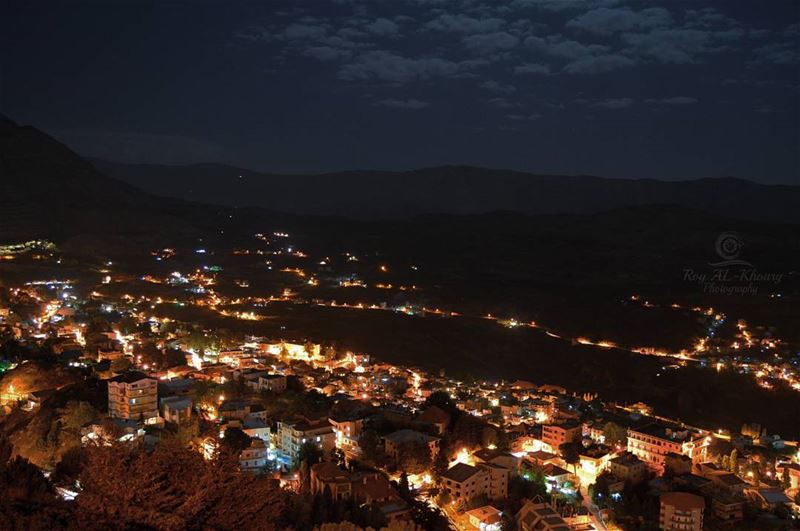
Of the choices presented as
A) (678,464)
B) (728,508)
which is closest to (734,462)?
(678,464)

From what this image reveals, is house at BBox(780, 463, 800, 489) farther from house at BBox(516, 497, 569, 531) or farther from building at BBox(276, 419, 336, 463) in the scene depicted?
building at BBox(276, 419, 336, 463)

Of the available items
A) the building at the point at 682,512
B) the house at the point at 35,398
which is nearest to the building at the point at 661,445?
the building at the point at 682,512

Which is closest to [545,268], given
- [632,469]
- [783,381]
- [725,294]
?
[725,294]

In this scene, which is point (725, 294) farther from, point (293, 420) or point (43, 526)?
point (43, 526)

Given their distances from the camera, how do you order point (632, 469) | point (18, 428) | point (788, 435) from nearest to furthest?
point (18, 428) → point (632, 469) → point (788, 435)

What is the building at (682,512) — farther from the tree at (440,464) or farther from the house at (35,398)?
the house at (35,398)

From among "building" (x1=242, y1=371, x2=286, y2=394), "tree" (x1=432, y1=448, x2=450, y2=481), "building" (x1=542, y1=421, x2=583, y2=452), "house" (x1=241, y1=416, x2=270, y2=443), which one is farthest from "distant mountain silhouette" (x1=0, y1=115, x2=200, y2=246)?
"building" (x1=542, y1=421, x2=583, y2=452)

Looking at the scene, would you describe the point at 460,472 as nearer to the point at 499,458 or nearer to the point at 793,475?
the point at 499,458

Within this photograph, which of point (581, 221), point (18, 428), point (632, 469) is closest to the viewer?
point (18, 428)
